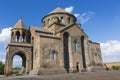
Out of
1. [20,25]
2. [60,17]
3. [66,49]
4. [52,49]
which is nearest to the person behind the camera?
[52,49]

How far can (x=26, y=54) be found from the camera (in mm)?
24438

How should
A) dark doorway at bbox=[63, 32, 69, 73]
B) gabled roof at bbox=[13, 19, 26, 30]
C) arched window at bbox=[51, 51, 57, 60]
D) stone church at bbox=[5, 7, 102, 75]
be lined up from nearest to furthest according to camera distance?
stone church at bbox=[5, 7, 102, 75], arched window at bbox=[51, 51, 57, 60], dark doorway at bbox=[63, 32, 69, 73], gabled roof at bbox=[13, 19, 26, 30]

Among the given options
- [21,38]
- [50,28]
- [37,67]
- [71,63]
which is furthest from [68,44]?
[21,38]

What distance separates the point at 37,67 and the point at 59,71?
362cm

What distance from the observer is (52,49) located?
22.8 m

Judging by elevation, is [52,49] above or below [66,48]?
below

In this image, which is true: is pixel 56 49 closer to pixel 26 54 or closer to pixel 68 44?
pixel 68 44

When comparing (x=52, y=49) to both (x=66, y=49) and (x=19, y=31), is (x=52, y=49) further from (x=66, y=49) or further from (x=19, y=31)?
(x=19, y=31)

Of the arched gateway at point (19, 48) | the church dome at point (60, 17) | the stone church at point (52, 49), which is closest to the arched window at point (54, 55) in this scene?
the stone church at point (52, 49)

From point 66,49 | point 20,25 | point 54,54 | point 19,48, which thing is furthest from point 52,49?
point 20,25

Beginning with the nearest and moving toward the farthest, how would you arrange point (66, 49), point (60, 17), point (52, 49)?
point (52, 49) < point (66, 49) < point (60, 17)

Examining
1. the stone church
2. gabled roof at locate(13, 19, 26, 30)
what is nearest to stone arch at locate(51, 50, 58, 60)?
the stone church

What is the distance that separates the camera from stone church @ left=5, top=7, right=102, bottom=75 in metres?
22.0

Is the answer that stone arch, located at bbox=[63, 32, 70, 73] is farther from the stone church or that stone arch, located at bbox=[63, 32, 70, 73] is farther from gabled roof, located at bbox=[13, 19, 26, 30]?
gabled roof, located at bbox=[13, 19, 26, 30]
